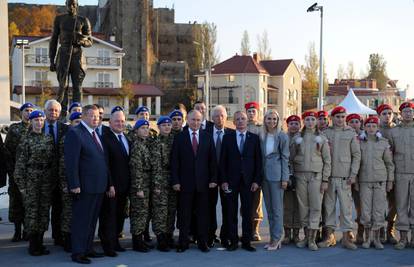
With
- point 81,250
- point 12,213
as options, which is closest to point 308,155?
point 81,250

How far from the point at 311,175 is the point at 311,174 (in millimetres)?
15

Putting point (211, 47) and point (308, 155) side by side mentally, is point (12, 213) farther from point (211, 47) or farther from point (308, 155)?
point (211, 47)

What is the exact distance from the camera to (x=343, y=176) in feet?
25.6

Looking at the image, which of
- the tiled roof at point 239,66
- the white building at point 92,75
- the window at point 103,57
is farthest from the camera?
the tiled roof at point 239,66

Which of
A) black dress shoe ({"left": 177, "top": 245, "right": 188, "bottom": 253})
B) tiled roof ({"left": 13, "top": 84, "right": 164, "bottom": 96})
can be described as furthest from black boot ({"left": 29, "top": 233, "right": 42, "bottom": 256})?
tiled roof ({"left": 13, "top": 84, "right": 164, "bottom": 96})

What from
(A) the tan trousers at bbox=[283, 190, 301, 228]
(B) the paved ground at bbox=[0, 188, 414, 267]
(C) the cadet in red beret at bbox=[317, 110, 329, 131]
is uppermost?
(C) the cadet in red beret at bbox=[317, 110, 329, 131]

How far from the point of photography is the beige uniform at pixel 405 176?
26.0ft

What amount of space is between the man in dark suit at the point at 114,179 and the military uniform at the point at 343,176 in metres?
3.01

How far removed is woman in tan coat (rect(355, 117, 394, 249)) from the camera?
7.87 metres

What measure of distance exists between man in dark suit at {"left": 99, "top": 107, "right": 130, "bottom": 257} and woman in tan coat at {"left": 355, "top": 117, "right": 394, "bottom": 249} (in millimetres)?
3522

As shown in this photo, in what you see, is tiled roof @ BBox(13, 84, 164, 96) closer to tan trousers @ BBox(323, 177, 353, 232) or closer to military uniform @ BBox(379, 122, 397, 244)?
military uniform @ BBox(379, 122, 397, 244)

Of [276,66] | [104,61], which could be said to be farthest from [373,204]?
[276,66]

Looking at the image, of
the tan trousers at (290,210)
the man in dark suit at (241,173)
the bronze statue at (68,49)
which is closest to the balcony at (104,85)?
the bronze statue at (68,49)

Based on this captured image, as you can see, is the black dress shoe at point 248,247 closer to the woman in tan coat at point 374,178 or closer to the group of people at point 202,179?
the group of people at point 202,179
